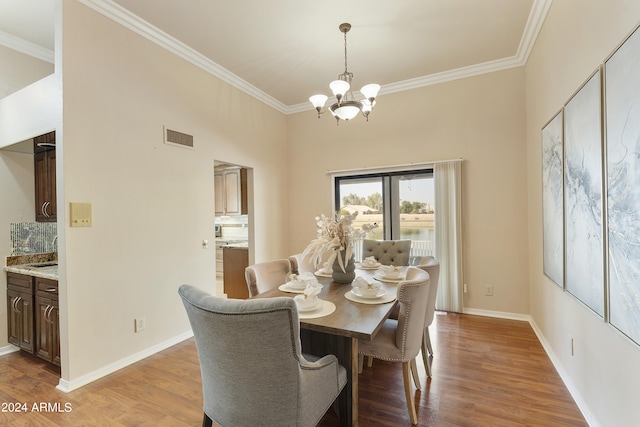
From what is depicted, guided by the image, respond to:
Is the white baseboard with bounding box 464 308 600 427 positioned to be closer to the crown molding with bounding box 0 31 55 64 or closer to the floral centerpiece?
the floral centerpiece

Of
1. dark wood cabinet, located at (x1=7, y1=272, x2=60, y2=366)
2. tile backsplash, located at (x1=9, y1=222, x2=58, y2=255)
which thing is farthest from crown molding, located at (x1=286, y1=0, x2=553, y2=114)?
dark wood cabinet, located at (x1=7, y1=272, x2=60, y2=366)

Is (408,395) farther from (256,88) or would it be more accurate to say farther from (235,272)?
(256,88)

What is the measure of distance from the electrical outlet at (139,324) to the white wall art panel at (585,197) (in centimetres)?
356

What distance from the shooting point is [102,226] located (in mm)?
2504

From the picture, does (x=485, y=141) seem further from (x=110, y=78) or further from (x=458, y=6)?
(x=110, y=78)

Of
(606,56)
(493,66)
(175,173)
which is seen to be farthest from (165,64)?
(493,66)

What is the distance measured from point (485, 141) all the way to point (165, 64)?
12.8 feet

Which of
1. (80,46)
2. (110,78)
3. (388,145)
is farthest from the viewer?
Answer: (388,145)

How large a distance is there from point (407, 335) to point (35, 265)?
365 centimetres

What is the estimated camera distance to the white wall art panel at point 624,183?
4.17 feet

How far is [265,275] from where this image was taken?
2.40m

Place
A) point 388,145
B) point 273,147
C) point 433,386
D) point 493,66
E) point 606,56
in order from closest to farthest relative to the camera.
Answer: point 606,56, point 433,386, point 493,66, point 388,145, point 273,147

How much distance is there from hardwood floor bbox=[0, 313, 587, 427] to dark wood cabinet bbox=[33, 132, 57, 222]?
56.3 inches

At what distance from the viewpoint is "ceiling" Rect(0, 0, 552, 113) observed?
8.59 ft
